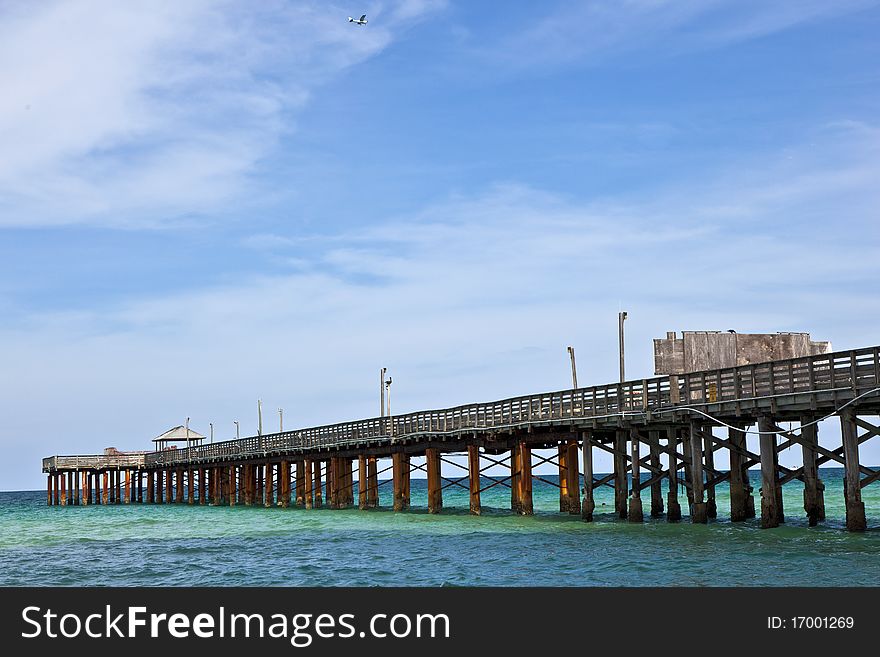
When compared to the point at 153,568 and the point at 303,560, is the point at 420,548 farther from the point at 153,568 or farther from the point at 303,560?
the point at 153,568

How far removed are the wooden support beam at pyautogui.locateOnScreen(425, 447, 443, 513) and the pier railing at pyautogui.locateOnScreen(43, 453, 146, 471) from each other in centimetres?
4287

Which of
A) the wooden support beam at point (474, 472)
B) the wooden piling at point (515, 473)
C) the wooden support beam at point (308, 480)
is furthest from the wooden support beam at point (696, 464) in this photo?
the wooden support beam at point (308, 480)

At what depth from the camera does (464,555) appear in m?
28.2

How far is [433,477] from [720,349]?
16.3 m

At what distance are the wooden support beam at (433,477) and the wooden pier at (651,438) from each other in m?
0.06

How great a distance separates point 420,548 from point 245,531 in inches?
482

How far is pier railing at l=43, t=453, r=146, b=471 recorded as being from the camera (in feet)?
276

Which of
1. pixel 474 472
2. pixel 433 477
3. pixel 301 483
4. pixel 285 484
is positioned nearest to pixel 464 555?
pixel 474 472

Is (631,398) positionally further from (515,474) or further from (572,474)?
(515,474)

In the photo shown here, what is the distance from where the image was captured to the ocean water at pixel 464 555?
22812 millimetres

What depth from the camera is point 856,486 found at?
27.1 metres
